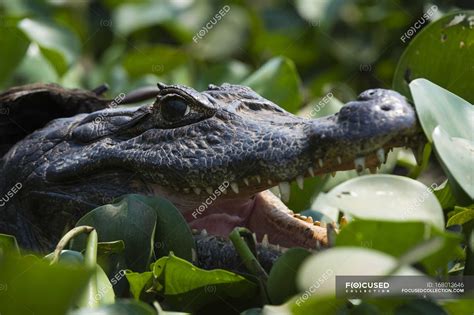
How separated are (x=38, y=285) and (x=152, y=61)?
3573mm

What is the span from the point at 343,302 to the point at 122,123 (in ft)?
4.64

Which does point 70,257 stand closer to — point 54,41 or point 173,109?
point 173,109

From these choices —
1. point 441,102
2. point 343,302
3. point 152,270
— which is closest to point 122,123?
point 152,270

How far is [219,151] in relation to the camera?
2.63 meters

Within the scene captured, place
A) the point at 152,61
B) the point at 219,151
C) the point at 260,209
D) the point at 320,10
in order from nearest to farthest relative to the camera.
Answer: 1. the point at 219,151
2. the point at 260,209
3. the point at 152,61
4. the point at 320,10

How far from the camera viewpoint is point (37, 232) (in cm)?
304

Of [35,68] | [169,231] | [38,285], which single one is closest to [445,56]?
[169,231]

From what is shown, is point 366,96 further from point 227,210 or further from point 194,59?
point 194,59

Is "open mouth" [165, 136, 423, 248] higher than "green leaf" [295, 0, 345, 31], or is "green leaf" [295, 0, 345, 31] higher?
"green leaf" [295, 0, 345, 31]

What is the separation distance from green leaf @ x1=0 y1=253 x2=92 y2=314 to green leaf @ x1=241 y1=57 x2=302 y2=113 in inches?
86.3

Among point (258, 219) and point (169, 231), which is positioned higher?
point (169, 231)

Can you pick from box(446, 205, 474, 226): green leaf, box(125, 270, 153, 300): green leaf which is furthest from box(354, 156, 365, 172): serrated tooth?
box(125, 270, 153, 300): green leaf

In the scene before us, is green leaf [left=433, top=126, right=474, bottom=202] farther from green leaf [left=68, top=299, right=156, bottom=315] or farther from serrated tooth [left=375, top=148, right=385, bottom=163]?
green leaf [left=68, top=299, right=156, bottom=315]

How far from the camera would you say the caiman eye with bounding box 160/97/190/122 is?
283 cm
